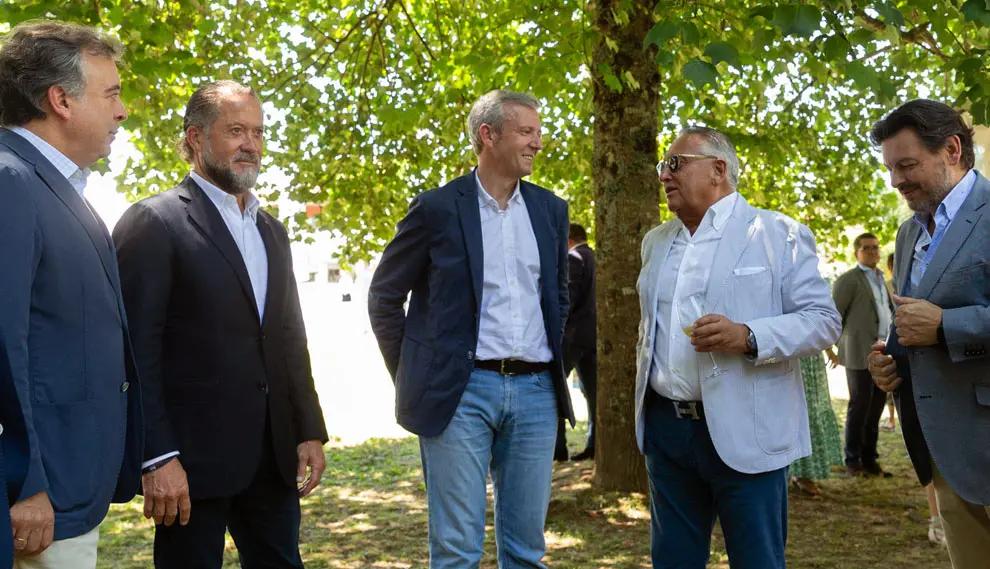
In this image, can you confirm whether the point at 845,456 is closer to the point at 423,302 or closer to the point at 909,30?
the point at 909,30

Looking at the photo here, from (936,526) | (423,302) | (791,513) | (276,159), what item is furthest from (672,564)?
(276,159)

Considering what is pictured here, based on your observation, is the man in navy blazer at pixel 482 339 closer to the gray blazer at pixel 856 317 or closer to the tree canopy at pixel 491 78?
the tree canopy at pixel 491 78

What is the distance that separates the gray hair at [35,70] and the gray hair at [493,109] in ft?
6.04

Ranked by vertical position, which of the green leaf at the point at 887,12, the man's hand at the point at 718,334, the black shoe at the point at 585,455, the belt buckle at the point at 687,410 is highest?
the green leaf at the point at 887,12

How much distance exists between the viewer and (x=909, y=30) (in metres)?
9.54

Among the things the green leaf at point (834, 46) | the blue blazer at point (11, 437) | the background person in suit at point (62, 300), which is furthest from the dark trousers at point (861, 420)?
the blue blazer at point (11, 437)

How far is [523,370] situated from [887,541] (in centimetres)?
428

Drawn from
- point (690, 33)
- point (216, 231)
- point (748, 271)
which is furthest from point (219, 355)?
point (690, 33)

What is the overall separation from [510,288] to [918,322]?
1600 mm

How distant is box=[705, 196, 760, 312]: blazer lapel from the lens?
3883 mm

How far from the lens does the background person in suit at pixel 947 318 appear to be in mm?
3623

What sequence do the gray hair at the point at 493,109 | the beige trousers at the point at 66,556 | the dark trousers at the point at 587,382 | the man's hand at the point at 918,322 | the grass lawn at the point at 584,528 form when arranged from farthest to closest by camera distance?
the dark trousers at the point at 587,382, the grass lawn at the point at 584,528, the gray hair at the point at 493,109, the man's hand at the point at 918,322, the beige trousers at the point at 66,556

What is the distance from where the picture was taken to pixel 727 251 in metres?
3.91

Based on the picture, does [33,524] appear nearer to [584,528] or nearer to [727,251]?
[727,251]
